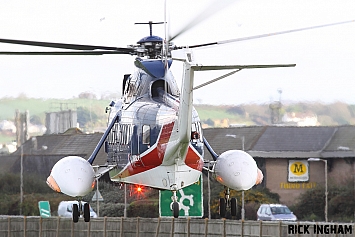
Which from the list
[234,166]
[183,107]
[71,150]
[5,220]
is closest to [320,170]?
[71,150]

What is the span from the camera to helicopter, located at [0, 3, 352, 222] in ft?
96.8

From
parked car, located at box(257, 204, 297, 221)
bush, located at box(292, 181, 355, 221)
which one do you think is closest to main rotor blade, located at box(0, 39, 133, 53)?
parked car, located at box(257, 204, 297, 221)

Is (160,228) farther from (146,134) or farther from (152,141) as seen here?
(152,141)

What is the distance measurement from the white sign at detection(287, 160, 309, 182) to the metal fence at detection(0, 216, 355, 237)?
21.4 meters

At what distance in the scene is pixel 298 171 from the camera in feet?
202

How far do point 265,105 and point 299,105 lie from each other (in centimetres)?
176

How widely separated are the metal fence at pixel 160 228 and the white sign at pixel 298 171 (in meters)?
21.4

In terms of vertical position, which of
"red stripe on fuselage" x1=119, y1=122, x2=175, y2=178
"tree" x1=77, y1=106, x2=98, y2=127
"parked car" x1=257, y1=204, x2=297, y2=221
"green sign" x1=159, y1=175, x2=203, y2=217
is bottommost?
"parked car" x1=257, y1=204, x2=297, y2=221

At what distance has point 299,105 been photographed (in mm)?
54156

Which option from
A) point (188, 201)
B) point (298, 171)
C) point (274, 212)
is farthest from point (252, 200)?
point (188, 201)

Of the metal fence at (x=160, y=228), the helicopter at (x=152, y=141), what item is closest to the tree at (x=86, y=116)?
the metal fence at (x=160, y=228)

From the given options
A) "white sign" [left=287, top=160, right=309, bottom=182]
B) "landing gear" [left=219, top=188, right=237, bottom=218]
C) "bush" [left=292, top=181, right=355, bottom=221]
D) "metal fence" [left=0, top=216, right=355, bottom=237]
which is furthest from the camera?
"white sign" [left=287, top=160, right=309, bottom=182]

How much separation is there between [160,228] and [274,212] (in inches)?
639

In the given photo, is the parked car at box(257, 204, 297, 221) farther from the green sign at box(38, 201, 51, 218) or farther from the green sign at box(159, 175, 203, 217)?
the green sign at box(159, 175, 203, 217)
